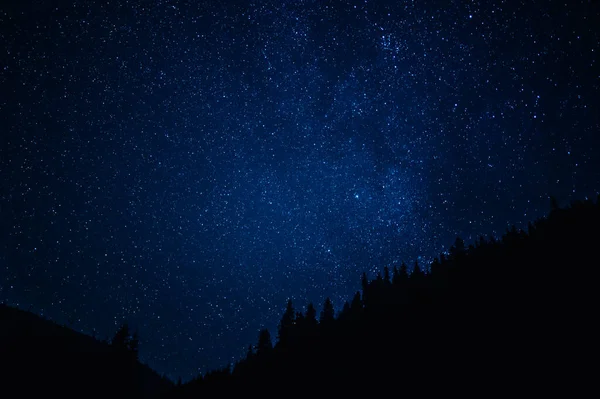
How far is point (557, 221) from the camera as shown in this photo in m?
56.9

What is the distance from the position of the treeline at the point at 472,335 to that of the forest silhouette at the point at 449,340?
0.15m

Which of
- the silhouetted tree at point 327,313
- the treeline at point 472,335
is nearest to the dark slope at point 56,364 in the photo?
the treeline at point 472,335

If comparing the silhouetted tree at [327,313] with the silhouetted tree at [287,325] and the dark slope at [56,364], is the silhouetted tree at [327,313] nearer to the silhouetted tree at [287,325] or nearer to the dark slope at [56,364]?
the silhouetted tree at [287,325]

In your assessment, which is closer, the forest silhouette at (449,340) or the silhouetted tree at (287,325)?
the forest silhouette at (449,340)

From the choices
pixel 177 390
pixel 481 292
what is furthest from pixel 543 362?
pixel 177 390

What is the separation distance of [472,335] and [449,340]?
2362 mm

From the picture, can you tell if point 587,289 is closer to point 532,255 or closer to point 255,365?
point 532,255

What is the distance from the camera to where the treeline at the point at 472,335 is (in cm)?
2723

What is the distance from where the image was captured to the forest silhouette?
1084 inches

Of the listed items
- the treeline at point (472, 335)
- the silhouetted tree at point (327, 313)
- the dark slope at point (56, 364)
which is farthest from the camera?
the silhouetted tree at point (327, 313)

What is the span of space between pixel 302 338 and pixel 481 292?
96.2 feet

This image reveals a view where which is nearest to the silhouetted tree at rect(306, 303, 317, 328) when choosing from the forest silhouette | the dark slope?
the forest silhouette

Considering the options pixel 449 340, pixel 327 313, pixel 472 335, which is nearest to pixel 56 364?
pixel 327 313

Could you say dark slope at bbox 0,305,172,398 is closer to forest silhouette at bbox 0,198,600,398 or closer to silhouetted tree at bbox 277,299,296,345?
forest silhouette at bbox 0,198,600,398
